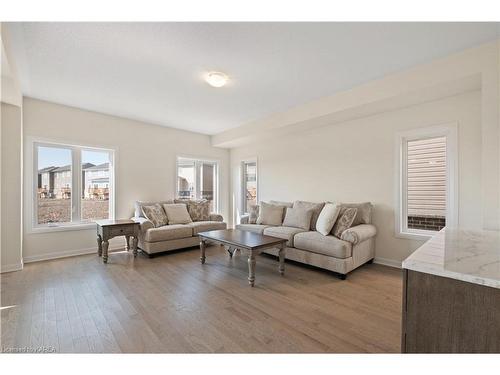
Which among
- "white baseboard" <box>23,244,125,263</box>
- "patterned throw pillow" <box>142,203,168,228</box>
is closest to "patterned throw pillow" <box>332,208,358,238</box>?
"patterned throw pillow" <box>142,203,168,228</box>

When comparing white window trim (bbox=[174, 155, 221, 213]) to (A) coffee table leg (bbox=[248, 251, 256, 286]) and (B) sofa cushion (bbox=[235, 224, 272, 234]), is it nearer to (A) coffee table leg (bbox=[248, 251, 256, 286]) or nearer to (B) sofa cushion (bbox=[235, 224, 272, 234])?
(B) sofa cushion (bbox=[235, 224, 272, 234])

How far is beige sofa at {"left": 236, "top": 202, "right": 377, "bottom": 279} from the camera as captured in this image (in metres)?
3.04

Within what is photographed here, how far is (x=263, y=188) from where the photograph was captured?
548cm

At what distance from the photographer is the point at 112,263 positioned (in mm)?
3602

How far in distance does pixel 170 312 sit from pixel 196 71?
2.58 metres


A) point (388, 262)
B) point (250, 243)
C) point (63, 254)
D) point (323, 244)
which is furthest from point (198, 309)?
point (63, 254)

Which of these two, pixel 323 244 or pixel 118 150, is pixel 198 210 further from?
pixel 323 244

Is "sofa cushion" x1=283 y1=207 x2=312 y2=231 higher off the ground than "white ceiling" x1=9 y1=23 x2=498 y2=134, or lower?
lower

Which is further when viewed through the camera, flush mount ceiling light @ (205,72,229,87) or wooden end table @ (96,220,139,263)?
wooden end table @ (96,220,139,263)

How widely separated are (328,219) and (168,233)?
8.63 ft

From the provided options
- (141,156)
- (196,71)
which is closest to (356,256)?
(196,71)

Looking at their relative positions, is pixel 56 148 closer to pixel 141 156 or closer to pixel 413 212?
pixel 141 156

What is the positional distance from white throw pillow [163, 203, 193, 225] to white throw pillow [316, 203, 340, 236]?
2.55 meters
